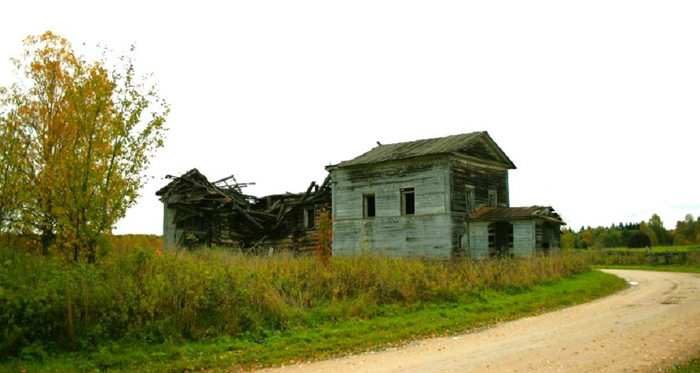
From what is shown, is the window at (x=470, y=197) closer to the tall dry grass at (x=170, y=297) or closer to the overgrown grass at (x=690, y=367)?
the tall dry grass at (x=170, y=297)

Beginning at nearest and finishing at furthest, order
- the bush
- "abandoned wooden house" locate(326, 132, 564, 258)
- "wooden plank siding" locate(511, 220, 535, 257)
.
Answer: "wooden plank siding" locate(511, 220, 535, 257) → "abandoned wooden house" locate(326, 132, 564, 258) → the bush

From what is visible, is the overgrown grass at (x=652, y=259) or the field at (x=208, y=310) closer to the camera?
the field at (x=208, y=310)

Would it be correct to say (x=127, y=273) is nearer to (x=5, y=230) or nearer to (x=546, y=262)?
(x=5, y=230)

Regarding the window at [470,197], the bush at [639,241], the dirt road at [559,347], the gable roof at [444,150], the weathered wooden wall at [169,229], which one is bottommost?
the dirt road at [559,347]

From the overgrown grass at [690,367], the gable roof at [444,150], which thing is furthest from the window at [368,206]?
the overgrown grass at [690,367]

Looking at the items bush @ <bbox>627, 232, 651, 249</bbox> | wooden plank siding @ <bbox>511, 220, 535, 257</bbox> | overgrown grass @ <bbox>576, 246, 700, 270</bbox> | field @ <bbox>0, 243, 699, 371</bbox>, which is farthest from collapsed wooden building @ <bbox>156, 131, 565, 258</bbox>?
bush @ <bbox>627, 232, 651, 249</bbox>

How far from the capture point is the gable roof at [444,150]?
2841 centimetres

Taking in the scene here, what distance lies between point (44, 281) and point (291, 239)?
24.4 meters

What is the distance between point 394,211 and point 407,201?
0.91 metres

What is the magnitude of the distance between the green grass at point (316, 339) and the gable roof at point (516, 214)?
10198mm

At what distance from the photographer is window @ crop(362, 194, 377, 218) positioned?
30.3 m

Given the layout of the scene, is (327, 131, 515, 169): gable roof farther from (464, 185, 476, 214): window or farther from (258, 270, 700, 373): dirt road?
(258, 270, 700, 373): dirt road

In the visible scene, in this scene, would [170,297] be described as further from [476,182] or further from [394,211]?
[476,182]

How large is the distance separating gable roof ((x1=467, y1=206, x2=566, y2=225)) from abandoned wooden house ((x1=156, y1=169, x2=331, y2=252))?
31.4 ft
